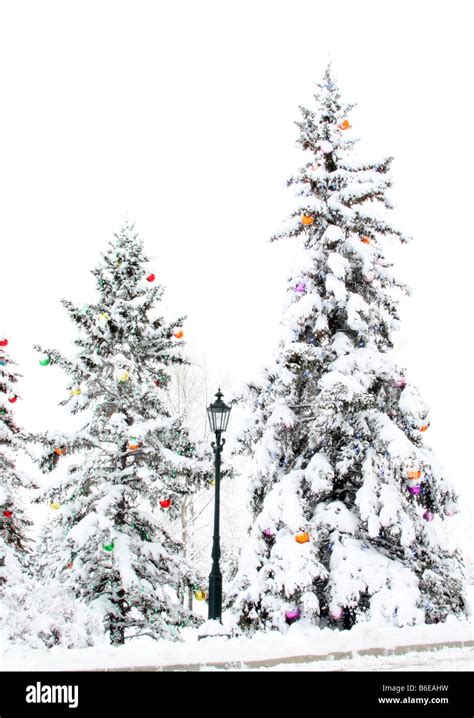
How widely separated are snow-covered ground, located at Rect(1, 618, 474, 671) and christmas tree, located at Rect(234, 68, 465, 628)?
971 millimetres

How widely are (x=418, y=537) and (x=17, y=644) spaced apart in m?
6.69

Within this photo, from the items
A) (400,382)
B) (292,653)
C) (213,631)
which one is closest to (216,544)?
(213,631)

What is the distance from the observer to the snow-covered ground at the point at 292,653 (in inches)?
251

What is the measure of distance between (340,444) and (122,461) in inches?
193

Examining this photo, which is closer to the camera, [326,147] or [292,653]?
[292,653]

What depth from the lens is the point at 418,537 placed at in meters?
10.2

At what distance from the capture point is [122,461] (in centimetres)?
1281

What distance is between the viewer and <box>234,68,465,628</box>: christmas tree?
9.38 m

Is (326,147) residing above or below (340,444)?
above

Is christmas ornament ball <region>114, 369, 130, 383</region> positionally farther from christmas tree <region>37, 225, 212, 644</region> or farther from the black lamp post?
the black lamp post

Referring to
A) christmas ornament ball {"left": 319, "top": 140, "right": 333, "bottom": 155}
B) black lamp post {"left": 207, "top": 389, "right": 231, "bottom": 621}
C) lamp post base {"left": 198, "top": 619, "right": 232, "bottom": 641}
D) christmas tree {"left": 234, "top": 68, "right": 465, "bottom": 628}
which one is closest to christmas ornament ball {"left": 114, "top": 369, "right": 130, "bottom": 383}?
black lamp post {"left": 207, "top": 389, "right": 231, "bottom": 621}

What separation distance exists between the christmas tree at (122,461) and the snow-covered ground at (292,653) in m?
3.99

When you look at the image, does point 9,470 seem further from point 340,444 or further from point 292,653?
point 292,653
